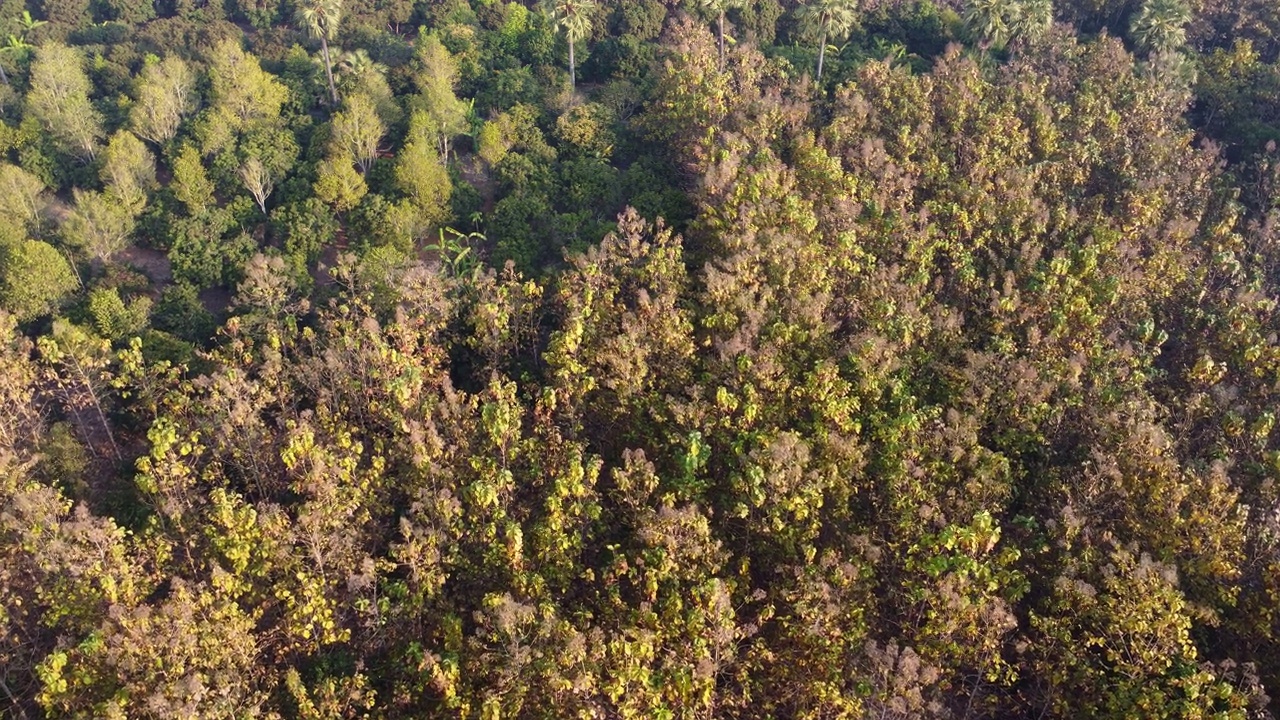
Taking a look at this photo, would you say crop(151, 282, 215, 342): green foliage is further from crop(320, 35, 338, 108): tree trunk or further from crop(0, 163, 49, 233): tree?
crop(320, 35, 338, 108): tree trunk

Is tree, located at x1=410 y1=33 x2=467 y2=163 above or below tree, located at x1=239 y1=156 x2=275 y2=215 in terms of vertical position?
above

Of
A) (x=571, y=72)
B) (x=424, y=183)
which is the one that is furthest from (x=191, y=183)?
(x=571, y=72)

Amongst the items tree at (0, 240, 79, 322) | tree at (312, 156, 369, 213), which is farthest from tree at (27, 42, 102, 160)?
tree at (312, 156, 369, 213)

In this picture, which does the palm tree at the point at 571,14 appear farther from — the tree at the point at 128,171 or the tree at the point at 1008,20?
the tree at the point at 128,171

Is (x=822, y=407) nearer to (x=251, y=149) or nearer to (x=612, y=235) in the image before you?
(x=612, y=235)

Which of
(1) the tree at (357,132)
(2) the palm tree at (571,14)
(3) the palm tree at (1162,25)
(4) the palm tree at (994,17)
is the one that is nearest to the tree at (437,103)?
(1) the tree at (357,132)

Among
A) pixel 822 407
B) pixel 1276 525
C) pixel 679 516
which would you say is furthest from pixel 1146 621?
pixel 679 516

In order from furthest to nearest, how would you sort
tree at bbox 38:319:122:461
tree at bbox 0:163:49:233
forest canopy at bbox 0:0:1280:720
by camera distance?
1. tree at bbox 0:163:49:233
2. tree at bbox 38:319:122:461
3. forest canopy at bbox 0:0:1280:720
